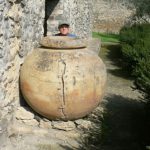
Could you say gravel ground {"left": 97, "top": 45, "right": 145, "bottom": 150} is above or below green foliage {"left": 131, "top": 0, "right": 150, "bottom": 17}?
below

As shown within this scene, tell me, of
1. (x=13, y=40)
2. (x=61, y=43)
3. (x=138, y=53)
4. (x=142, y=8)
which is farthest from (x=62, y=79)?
(x=142, y=8)

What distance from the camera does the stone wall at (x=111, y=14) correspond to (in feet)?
62.2

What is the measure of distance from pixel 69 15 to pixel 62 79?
4.05 metres

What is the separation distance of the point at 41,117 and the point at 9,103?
600mm

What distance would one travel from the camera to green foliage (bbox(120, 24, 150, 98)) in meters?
5.85

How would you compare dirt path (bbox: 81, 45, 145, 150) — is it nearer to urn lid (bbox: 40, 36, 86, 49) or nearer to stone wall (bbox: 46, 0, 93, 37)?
urn lid (bbox: 40, 36, 86, 49)

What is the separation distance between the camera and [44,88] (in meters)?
4.89

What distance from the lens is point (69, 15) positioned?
8.70 meters

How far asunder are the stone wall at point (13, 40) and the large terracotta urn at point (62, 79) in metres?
0.17

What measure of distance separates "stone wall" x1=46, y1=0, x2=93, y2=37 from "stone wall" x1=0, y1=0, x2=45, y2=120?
2674 mm

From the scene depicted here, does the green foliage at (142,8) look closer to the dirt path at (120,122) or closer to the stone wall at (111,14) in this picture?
the stone wall at (111,14)

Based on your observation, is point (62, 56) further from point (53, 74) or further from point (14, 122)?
point (14, 122)

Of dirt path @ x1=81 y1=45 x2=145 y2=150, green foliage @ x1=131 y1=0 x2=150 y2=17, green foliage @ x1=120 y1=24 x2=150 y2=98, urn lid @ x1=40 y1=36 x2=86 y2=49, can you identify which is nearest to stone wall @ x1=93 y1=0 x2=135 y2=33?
green foliage @ x1=131 y1=0 x2=150 y2=17

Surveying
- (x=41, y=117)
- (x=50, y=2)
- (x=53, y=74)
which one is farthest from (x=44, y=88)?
(x=50, y=2)
